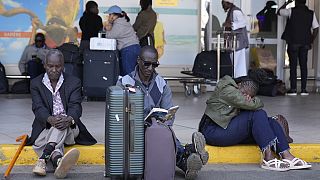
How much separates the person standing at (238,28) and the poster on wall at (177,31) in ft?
2.58

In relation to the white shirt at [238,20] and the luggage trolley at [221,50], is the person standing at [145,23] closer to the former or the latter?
the luggage trolley at [221,50]

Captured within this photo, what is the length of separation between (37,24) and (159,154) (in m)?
7.51

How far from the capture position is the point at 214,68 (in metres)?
12.0

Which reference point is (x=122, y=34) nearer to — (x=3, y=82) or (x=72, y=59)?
(x=72, y=59)

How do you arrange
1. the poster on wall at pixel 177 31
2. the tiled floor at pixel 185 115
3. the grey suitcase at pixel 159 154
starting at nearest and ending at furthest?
the grey suitcase at pixel 159 154 < the tiled floor at pixel 185 115 < the poster on wall at pixel 177 31

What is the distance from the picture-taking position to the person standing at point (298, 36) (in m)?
12.5

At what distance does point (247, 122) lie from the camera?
6.68 metres

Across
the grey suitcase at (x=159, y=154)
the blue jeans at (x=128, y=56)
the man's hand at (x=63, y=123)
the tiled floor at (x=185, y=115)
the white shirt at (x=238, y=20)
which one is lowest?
the tiled floor at (x=185, y=115)

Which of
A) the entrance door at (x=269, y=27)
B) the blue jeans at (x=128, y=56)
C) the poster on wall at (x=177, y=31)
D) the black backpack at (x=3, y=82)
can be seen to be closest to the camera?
the blue jeans at (x=128, y=56)

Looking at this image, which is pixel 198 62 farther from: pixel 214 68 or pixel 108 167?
pixel 108 167

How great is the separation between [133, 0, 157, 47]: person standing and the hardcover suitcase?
20.3 feet

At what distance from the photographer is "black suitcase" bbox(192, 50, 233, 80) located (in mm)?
12031

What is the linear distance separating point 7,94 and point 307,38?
19.3ft

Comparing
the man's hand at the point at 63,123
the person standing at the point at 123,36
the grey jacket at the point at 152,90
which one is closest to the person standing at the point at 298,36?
the person standing at the point at 123,36
